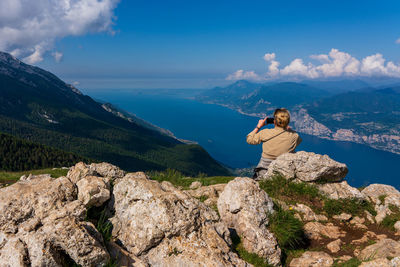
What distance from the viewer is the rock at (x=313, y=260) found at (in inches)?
230

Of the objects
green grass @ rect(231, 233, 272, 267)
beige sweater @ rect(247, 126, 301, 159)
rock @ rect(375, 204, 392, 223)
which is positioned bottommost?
rock @ rect(375, 204, 392, 223)

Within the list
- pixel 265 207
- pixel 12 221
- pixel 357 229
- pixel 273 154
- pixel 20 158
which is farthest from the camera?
pixel 20 158

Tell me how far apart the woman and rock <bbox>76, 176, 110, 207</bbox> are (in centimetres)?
688

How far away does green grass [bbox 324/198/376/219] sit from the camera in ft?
29.2

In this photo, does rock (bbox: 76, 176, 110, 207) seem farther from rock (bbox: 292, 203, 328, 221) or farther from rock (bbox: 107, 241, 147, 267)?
rock (bbox: 292, 203, 328, 221)

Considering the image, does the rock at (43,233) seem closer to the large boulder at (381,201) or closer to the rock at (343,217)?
the rock at (343,217)

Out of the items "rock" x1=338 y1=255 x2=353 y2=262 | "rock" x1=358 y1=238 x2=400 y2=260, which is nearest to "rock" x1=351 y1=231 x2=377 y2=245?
"rock" x1=358 y1=238 x2=400 y2=260

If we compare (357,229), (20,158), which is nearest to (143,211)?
(357,229)

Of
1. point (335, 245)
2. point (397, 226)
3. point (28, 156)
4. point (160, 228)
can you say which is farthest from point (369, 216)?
point (28, 156)

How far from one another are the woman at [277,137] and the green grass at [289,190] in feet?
3.81

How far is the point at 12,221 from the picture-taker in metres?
5.07

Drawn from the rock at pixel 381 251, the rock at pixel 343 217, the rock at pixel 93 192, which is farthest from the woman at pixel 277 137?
the rock at pixel 93 192

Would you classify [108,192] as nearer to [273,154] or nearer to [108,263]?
[108,263]

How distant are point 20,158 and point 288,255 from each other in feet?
671
